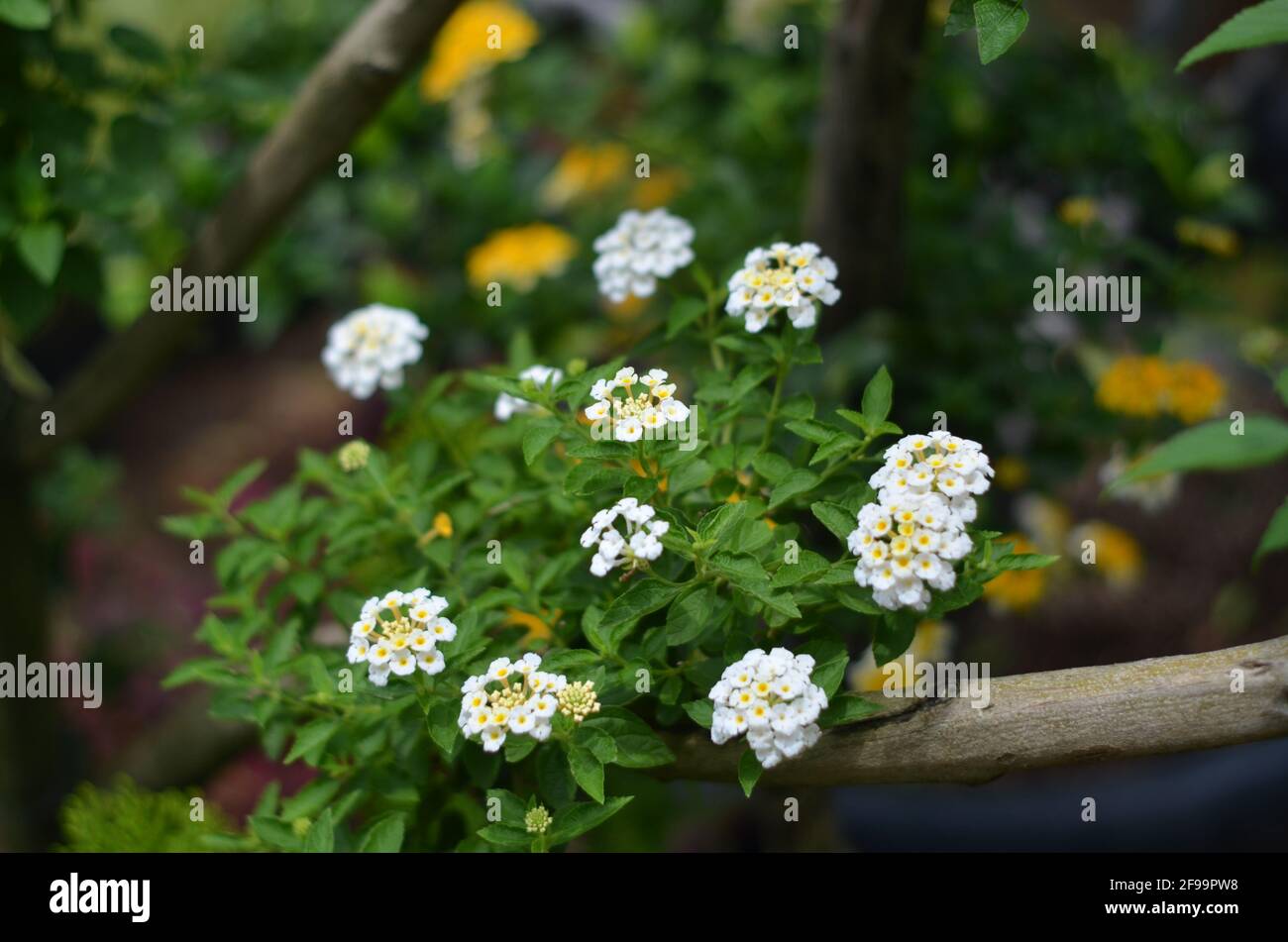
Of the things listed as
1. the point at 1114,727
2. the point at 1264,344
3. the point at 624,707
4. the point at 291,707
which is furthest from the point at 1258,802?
the point at 291,707

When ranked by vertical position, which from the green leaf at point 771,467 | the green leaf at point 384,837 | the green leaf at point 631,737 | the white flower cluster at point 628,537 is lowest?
the green leaf at point 384,837

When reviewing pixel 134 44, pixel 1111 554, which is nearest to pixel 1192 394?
pixel 1111 554

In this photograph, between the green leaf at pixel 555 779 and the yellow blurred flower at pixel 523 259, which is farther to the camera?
the yellow blurred flower at pixel 523 259

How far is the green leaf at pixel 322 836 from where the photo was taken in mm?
753

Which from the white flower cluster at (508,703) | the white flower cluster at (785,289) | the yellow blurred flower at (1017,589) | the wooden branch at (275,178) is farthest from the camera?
the yellow blurred flower at (1017,589)

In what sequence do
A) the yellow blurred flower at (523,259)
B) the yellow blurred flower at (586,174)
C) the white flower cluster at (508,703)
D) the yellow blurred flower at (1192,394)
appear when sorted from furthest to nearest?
the yellow blurred flower at (586,174) → the yellow blurred flower at (523,259) → the yellow blurred flower at (1192,394) → the white flower cluster at (508,703)

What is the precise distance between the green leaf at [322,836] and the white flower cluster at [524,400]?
30 cm

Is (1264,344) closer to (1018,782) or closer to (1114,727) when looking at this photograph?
(1114,727)

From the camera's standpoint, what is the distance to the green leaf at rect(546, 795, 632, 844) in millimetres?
719

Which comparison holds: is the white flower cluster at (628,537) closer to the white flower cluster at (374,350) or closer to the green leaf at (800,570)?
the green leaf at (800,570)

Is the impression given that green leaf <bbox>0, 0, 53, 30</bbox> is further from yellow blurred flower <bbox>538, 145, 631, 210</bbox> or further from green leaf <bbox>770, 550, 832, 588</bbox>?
yellow blurred flower <bbox>538, 145, 631, 210</bbox>

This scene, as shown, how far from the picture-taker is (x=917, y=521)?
2.23 feet

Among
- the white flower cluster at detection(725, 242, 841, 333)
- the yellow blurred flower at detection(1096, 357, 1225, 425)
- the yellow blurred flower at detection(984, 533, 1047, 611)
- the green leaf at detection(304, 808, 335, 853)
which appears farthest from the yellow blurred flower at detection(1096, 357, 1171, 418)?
the green leaf at detection(304, 808, 335, 853)

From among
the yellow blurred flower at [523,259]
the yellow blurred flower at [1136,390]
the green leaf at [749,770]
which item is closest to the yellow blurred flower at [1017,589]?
the yellow blurred flower at [1136,390]
